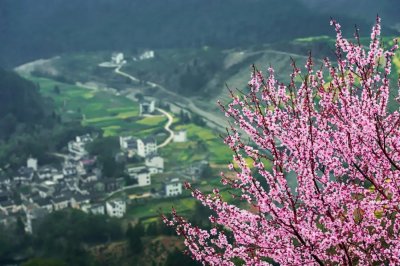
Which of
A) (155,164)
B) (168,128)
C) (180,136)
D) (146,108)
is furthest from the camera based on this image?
(146,108)

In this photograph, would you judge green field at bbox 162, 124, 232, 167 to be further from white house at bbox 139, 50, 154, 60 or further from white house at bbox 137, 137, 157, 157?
white house at bbox 139, 50, 154, 60

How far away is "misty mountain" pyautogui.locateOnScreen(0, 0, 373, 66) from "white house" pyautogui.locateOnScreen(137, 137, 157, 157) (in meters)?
51.4

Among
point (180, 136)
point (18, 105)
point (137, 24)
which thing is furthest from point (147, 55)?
point (180, 136)

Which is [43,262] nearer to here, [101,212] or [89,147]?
[101,212]

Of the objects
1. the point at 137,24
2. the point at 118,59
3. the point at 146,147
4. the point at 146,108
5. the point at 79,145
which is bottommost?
the point at 146,147

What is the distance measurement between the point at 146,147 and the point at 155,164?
434cm

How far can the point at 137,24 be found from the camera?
4887 inches

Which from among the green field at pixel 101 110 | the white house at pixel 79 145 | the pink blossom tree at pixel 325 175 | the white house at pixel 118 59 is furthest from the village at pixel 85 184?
the white house at pixel 118 59

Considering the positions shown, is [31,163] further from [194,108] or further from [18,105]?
[194,108]

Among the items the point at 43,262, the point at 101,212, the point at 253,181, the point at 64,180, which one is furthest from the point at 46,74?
the point at 253,181

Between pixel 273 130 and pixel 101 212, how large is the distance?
116ft

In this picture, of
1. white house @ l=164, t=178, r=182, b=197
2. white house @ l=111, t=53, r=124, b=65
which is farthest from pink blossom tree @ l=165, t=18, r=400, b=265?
white house @ l=111, t=53, r=124, b=65

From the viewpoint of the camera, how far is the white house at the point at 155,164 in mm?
47156

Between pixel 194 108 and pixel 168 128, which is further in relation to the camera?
pixel 194 108
